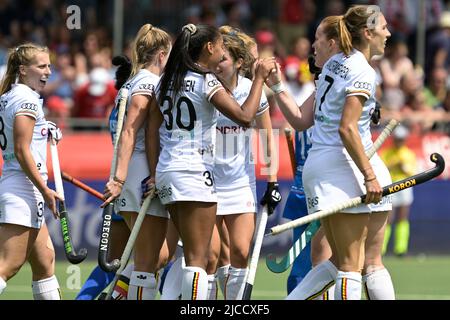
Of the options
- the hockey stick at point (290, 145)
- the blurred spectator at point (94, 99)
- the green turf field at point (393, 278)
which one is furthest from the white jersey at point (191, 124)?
the blurred spectator at point (94, 99)

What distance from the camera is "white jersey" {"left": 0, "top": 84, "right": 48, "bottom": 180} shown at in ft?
25.6

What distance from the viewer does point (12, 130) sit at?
7855 mm

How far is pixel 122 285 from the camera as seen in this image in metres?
8.48

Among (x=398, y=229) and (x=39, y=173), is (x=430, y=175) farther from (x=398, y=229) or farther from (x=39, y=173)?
(x=398, y=229)

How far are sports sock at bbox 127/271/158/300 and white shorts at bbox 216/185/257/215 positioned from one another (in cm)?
73

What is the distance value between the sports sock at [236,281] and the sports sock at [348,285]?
123 cm

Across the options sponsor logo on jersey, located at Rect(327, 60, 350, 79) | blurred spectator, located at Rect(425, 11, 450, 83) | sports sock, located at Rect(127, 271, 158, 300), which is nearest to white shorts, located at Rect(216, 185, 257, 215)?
sports sock, located at Rect(127, 271, 158, 300)

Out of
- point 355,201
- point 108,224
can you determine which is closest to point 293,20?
point 108,224

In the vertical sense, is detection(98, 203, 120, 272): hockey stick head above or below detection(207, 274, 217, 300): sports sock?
above

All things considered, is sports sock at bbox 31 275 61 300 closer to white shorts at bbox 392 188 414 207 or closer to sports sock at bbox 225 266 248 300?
sports sock at bbox 225 266 248 300

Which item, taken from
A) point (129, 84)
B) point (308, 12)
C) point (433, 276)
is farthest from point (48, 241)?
point (308, 12)

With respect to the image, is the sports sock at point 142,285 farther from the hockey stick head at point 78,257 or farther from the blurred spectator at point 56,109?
the blurred spectator at point 56,109

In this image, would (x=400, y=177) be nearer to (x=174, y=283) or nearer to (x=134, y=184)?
(x=174, y=283)

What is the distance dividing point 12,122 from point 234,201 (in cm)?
168
